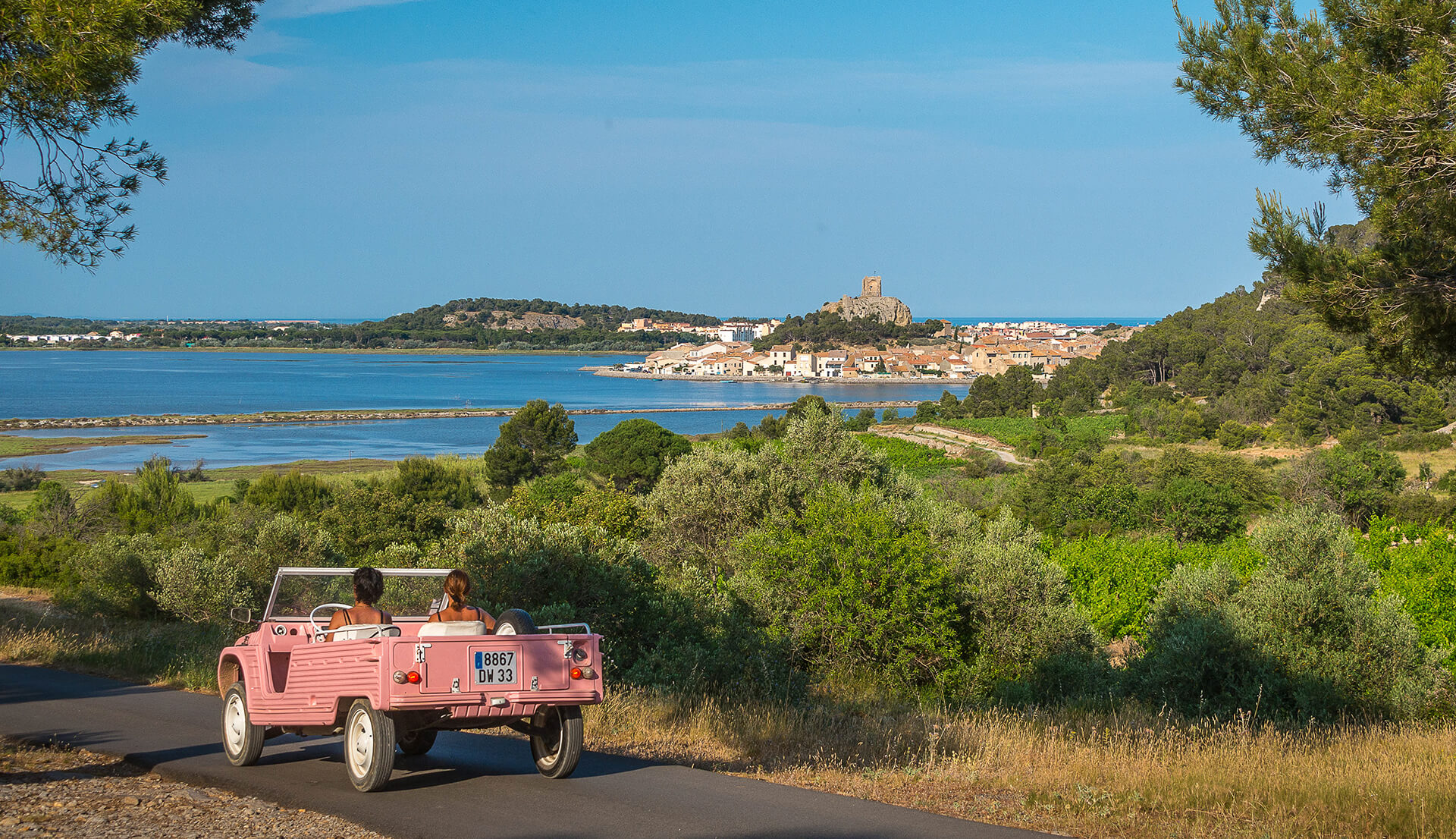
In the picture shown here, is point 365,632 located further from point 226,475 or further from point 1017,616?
point 226,475

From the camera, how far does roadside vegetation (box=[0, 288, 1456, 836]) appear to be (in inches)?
264

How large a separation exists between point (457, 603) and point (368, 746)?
3.13 feet

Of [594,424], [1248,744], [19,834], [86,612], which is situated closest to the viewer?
[19,834]

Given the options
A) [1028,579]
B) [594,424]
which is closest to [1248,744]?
[1028,579]

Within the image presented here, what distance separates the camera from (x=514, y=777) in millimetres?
6492

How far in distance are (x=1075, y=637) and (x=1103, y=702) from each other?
210 inches

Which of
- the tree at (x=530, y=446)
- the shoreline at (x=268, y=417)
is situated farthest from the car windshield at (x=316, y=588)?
the shoreline at (x=268, y=417)

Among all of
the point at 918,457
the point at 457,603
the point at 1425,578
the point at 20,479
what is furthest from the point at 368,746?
the point at 20,479

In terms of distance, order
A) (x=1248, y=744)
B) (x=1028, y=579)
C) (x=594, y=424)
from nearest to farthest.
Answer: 1. (x=1248, y=744)
2. (x=1028, y=579)
3. (x=594, y=424)

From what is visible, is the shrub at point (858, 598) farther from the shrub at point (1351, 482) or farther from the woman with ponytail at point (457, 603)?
the shrub at point (1351, 482)

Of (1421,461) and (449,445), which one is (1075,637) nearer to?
(1421,461)

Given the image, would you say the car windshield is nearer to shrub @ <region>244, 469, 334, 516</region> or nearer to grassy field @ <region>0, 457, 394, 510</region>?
shrub @ <region>244, 469, 334, 516</region>

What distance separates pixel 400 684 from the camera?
5699 mm

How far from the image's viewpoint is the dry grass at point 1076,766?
18.4 feet
